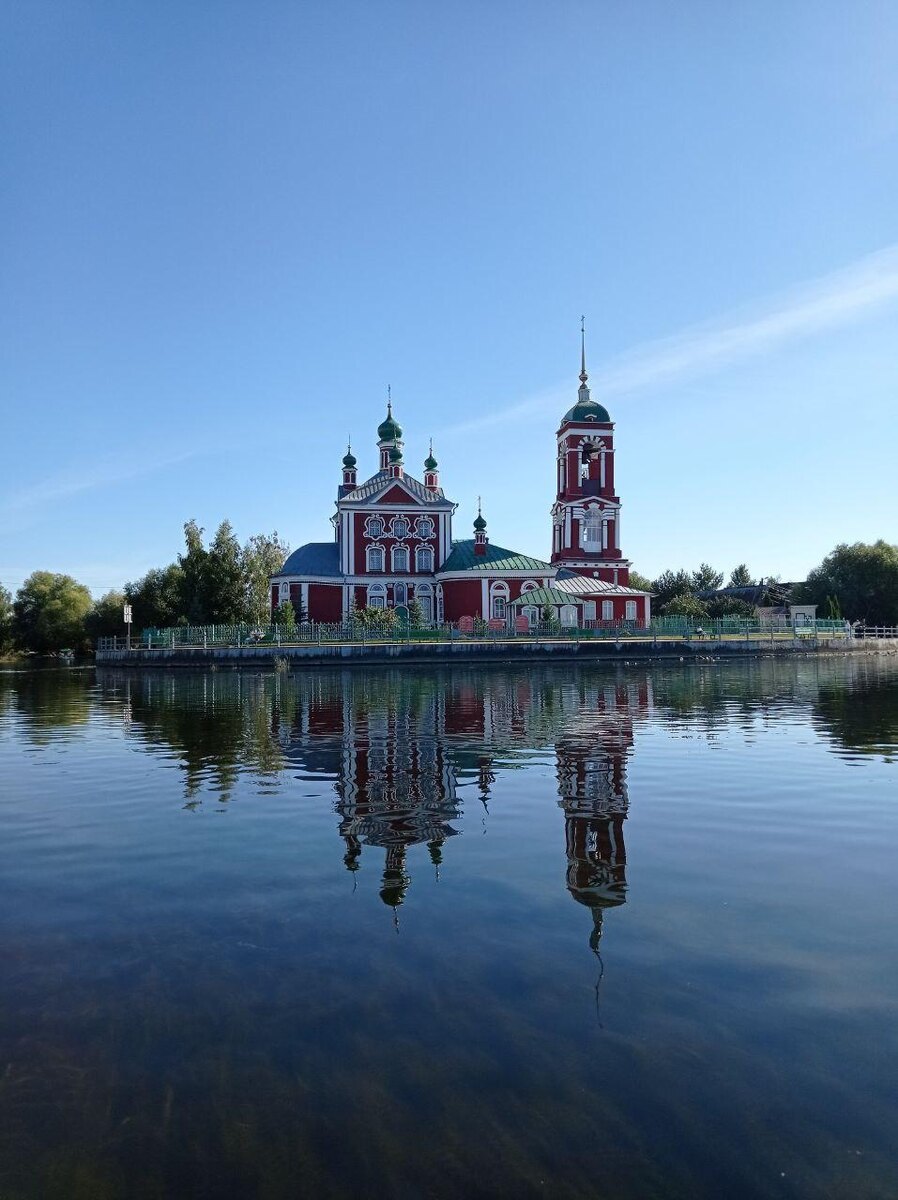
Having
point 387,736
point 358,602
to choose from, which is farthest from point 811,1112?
point 358,602

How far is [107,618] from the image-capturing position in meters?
92.1

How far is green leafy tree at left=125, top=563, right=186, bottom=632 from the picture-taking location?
81125mm

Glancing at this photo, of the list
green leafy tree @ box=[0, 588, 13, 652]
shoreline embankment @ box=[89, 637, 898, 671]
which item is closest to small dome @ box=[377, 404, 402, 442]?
shoreline embankment @ box=[89, 637, 898, 671]

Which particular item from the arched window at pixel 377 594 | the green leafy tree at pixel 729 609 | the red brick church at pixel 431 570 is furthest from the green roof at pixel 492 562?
the green leafy tree at pixel 729 609

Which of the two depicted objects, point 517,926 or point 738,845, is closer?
point 517,926

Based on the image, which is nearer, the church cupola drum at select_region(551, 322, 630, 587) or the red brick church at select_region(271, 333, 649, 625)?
the red brick church at select_region(271, 333, 649, 625)

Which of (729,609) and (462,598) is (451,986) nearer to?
(462,598)

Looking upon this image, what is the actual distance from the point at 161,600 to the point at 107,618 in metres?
12.6

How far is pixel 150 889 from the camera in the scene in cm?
876

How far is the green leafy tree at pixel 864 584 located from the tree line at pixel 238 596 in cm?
10

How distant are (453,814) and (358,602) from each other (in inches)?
2411

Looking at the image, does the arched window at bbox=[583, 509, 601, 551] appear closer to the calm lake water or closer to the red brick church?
the red brick church

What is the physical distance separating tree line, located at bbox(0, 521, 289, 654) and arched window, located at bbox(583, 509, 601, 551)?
2825 centimetres

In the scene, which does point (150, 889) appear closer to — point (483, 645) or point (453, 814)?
point (453, 814)
